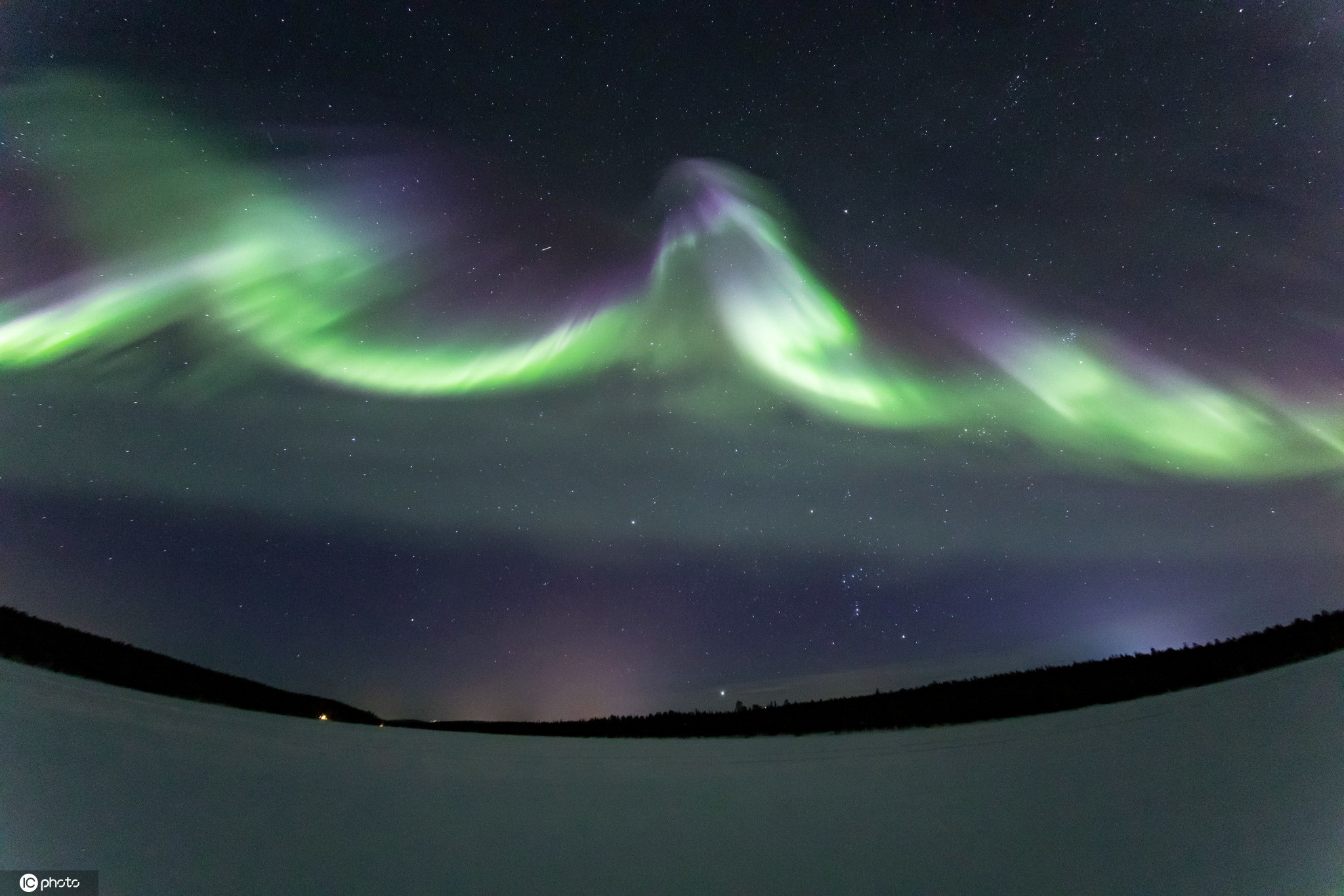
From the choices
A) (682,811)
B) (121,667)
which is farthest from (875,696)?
(121,667)

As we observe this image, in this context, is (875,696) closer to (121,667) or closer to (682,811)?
(682,811)

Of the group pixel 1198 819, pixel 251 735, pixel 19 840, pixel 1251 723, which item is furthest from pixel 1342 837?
pixel 251 735

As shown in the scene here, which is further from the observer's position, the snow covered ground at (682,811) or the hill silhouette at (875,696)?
→ the hill silhouette at (875,696)

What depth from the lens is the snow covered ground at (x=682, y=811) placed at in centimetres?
297

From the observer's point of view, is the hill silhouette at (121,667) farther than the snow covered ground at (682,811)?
Yes

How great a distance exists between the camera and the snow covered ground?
297 centimetres

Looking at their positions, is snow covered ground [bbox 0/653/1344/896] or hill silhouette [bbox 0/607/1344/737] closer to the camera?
snow covered ground [bbox 0/653/1344/896]

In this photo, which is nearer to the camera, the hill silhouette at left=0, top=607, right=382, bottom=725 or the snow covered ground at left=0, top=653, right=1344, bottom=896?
the snow covered ground at left=0, top=653, right=1344, bottom=896

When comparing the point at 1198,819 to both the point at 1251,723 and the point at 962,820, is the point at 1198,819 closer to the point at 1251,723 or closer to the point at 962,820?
the point at 962,820

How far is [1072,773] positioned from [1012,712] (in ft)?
10.9

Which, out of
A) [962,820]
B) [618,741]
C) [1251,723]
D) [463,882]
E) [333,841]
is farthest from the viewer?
[618,741]

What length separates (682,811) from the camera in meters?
4.04

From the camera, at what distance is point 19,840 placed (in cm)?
306

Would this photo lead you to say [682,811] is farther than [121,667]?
No
